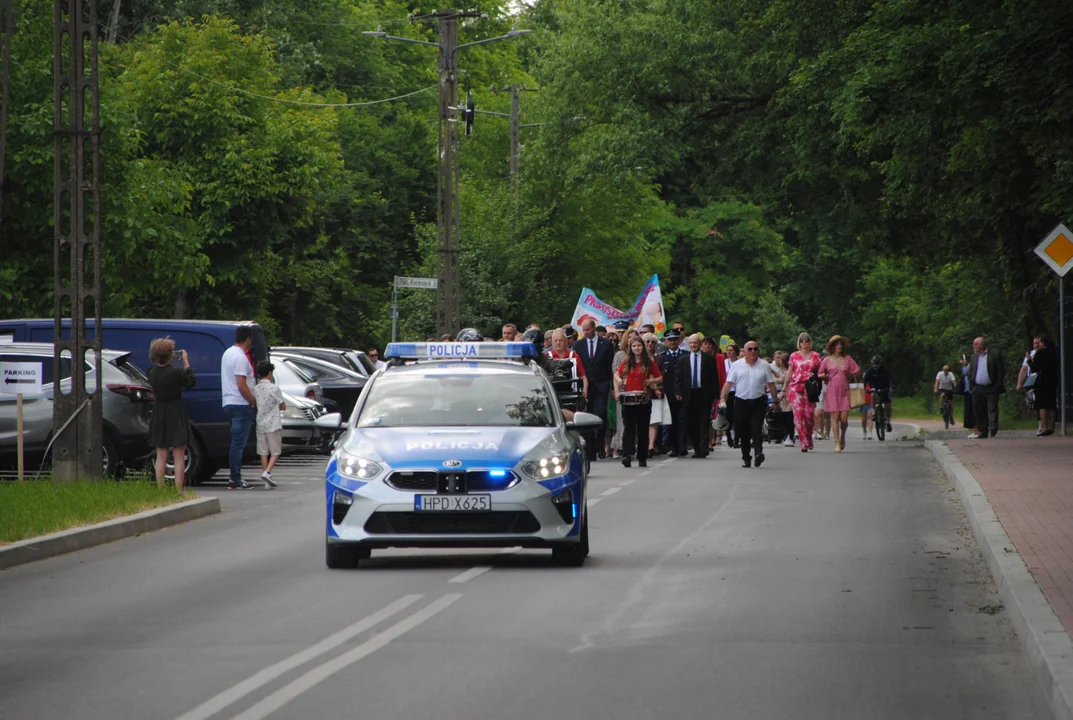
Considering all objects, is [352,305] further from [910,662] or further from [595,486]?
[910,662]

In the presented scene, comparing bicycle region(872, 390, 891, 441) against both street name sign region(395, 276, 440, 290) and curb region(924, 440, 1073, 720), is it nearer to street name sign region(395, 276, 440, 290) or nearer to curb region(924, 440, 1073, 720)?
street name sign region(395, 276, 440, 290)

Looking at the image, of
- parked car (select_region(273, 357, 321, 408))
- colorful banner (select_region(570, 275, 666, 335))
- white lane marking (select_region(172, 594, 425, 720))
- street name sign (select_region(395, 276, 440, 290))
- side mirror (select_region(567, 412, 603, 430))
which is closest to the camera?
white lane marking (select_region(172, 594, 425, 720))

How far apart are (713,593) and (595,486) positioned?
1002 cm

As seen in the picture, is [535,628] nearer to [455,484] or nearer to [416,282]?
[455,484]

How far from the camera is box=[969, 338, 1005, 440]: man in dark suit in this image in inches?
1289

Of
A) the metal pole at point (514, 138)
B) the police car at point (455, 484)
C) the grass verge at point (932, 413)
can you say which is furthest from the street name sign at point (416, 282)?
the police car at point (455, 484)

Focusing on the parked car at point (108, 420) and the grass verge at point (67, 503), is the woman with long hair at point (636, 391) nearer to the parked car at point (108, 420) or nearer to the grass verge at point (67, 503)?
the parked car at point (108, 420)

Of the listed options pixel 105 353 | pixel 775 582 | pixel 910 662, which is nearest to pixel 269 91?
pixel 105 353

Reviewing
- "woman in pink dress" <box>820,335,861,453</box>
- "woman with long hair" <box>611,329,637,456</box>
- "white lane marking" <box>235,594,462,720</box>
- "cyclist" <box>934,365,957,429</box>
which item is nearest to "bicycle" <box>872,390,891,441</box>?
"cyclist" <box>934,365,957,429</box>

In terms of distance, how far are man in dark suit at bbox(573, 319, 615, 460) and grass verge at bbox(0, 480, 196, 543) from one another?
7829mm

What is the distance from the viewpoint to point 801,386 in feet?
99.9

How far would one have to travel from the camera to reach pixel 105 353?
2222cm

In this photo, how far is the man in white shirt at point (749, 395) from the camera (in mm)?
25219

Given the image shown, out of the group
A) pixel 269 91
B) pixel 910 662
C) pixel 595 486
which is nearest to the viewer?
pixel 910 662
